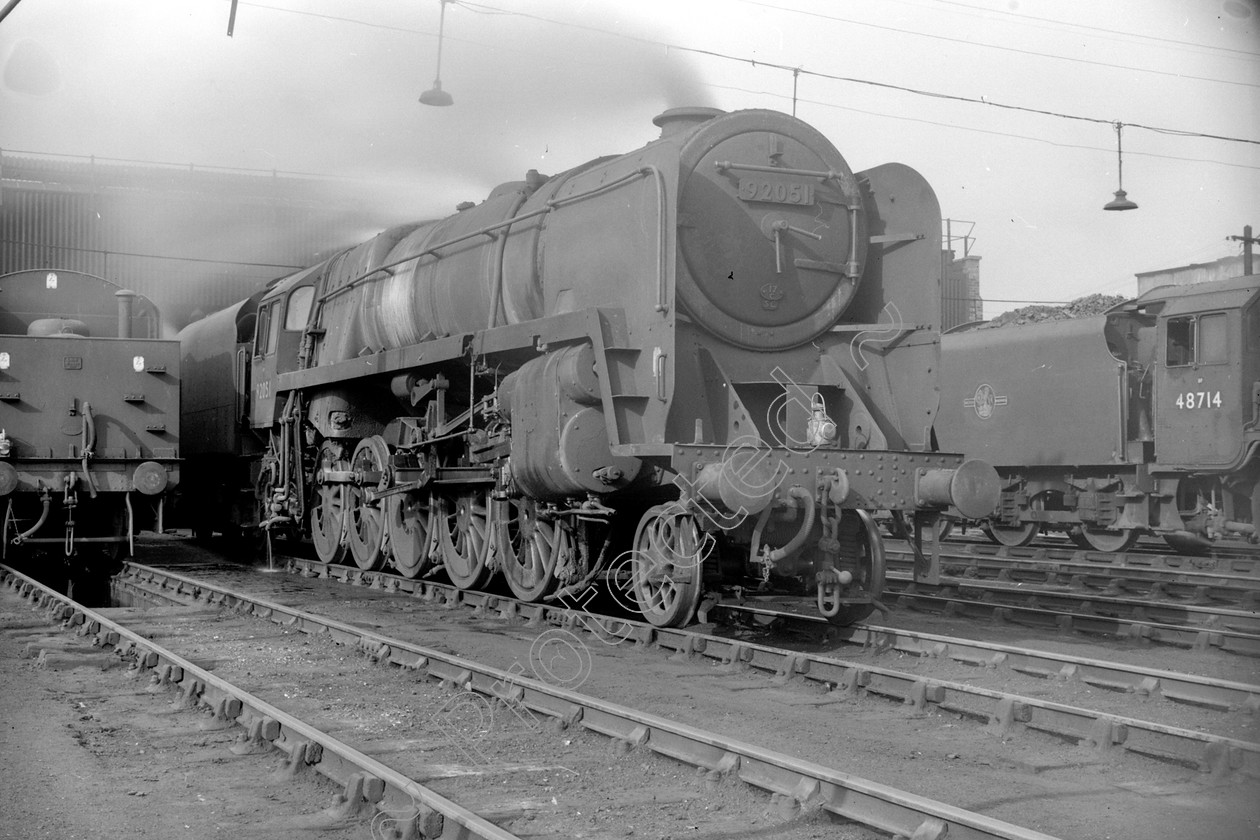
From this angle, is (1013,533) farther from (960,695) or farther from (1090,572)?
(960,695)

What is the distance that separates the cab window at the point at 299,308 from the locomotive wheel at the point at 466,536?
4.14m

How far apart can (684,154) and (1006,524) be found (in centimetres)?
1027

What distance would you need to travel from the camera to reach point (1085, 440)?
1507cm

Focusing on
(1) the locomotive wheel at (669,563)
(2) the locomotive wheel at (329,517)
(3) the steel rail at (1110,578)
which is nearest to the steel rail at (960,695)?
(1) the locomotive wheel at (669,563)

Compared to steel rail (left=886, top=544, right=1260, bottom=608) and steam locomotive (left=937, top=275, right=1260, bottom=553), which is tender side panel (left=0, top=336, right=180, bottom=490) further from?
steam locomotive (left=937, top=275, right=1260, bottom=553)

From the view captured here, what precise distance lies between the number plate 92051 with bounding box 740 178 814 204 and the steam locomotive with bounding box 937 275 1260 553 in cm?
793

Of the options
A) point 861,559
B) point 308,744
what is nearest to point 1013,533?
point 861,559

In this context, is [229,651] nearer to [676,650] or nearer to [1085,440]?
[676,650]

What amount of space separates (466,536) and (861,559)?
389cm

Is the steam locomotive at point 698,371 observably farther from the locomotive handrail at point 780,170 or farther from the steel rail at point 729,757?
the steel rail at point 729,757

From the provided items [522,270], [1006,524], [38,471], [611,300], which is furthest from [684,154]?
[1006,524]

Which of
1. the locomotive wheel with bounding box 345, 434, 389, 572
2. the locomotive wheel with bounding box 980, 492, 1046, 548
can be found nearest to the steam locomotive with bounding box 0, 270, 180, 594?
the locomotive wheel with bounding box 345, 434, 389, 572

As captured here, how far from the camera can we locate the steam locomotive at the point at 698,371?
739 cm

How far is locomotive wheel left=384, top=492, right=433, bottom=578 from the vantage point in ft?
36.5
